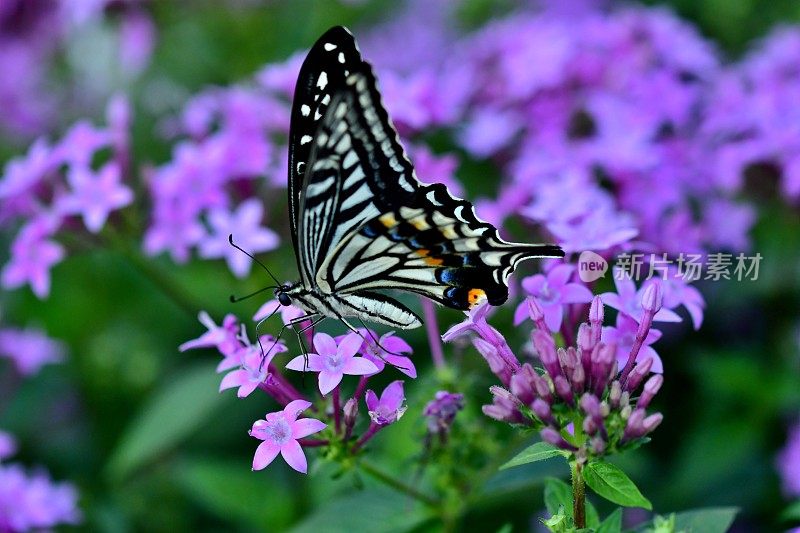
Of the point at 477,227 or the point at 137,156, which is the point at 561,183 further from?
the point at 137,156

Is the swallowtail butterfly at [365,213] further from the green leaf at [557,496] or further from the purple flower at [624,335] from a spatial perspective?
the green leaf at [557,496]

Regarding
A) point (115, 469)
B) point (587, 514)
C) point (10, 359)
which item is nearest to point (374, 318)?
point (587, 514)

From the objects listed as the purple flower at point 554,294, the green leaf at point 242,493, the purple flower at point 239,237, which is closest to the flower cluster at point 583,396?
the purple flower at point 554,294

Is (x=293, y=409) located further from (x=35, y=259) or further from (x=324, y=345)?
(x=35, y=259)

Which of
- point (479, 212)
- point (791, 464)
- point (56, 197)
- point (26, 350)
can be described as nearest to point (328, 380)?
point (479, 212)

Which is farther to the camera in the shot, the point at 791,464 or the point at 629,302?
the point at 791,464

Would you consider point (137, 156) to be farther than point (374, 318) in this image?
Yes

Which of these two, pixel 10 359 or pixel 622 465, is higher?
pixel 10 359
